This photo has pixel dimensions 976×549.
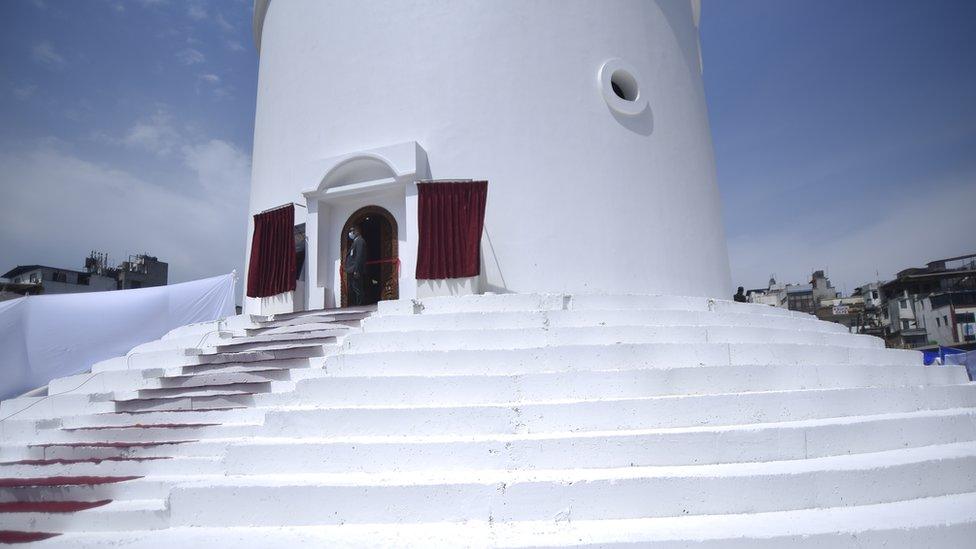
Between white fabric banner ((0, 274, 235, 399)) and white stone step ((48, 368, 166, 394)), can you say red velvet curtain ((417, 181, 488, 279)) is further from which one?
white fabric banner ((0, 274, 235, 399))

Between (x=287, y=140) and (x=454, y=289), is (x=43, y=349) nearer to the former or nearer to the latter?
(x=287, y=140)

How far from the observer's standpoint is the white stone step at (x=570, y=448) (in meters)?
3.89

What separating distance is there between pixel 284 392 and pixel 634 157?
6007 mm

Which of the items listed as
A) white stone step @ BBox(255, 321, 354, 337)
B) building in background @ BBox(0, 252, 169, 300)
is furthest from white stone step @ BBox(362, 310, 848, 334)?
building in background @ BBox(0, 252, 169, 300)

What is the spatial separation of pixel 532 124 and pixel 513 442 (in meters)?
5.41

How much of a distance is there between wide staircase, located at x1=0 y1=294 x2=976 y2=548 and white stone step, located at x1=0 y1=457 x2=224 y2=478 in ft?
0.06

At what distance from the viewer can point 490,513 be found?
3.52m

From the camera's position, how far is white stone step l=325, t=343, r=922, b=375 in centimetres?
490

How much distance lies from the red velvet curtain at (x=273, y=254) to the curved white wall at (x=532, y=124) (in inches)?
21.1

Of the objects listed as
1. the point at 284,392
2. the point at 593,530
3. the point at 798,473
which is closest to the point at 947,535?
the point at 798,473

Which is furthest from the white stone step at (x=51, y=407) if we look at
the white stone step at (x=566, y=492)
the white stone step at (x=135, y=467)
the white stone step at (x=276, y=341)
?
the white stone step at (x=566, y=492)

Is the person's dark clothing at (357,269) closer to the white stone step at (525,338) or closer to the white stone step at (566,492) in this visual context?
the white stone step at (525,338)

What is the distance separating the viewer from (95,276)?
79.6 feet

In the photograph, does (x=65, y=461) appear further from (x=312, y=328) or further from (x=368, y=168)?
(x=368, y=168)
